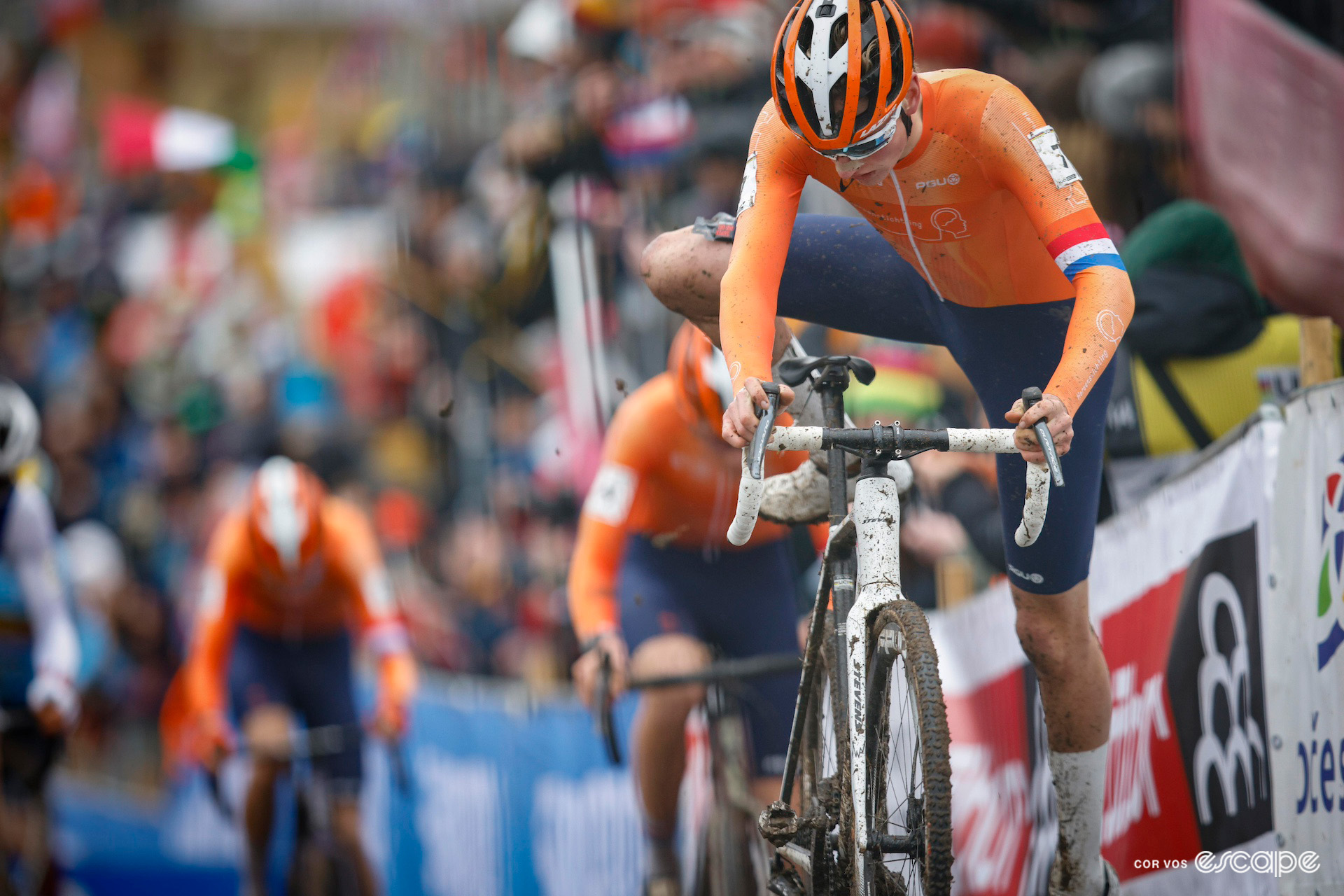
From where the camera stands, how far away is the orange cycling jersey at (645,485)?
5926 millimetres

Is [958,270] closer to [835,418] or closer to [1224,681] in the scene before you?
[835,418]

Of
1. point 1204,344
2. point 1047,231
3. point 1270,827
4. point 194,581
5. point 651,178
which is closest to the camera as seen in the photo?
point 1047,231

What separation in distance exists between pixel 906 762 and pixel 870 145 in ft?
5.25

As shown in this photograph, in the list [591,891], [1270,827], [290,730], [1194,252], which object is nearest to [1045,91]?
[1194,252]

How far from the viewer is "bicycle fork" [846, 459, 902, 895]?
3.61 metres

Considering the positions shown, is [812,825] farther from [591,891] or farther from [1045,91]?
[591,891]

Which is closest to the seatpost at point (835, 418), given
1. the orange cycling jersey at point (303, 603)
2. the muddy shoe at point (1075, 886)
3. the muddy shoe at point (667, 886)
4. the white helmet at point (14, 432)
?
the muddy shoe at point (1075, 886)

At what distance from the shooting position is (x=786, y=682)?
5773 millimetres

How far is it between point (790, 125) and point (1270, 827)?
2.43 m

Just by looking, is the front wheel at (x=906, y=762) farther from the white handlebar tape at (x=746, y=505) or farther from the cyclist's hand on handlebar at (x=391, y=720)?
the cyclist's hand on handlebar at (x=391, y=720)

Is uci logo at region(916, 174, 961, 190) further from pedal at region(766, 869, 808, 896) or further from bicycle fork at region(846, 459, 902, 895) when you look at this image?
pedal at region(766, 869, 808, 896)

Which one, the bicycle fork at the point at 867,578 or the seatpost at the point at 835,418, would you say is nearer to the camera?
the bicycle fork at the point at 867,578

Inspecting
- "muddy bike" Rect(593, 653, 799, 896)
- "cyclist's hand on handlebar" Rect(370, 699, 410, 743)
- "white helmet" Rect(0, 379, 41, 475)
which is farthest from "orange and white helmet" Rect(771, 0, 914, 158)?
"white helmet" Rect(0, 379, 41, 475)

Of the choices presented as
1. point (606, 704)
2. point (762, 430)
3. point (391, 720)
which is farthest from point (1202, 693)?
point (391, 720)
